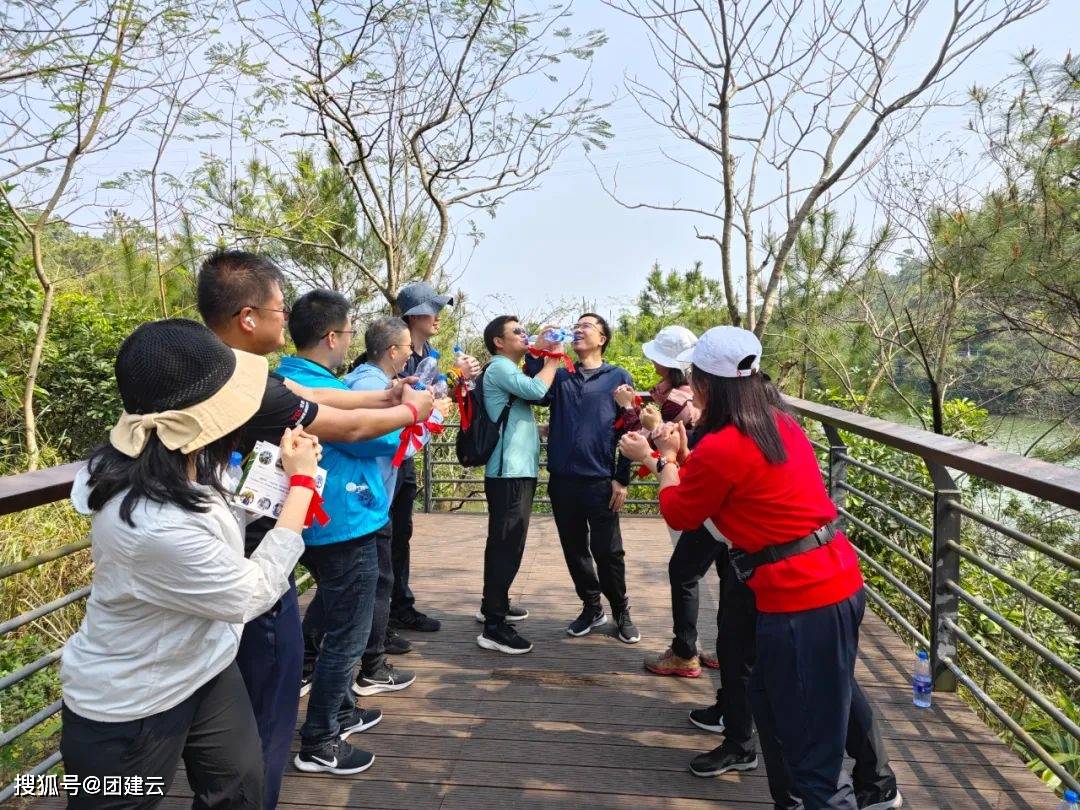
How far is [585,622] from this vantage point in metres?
3.25

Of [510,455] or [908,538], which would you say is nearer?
[510,455]

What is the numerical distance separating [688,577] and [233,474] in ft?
5.82

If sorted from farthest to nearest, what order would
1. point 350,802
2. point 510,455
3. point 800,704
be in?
point 510,455 → point 350,802 → point 800,704

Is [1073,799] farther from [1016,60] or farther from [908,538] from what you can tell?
[1016,60]

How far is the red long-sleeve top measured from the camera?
65.2 inches

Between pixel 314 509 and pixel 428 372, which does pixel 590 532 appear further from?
pixel 314 509

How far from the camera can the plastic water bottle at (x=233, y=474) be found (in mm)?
1404

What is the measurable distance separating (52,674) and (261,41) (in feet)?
16.1

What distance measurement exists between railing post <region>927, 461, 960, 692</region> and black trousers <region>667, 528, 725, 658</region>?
71cm

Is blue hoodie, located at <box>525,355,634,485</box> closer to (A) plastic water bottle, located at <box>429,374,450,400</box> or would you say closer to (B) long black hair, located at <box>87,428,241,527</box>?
(A) plastic water bottle, located at <box>429,374,450,400</box>

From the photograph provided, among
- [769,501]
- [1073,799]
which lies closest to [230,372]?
[769,501]

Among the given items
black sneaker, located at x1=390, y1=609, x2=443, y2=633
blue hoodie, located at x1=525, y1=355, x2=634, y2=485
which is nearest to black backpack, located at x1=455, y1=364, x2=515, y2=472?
blue hoodie, located at x1=525, y1=355, x2=634, y2=485

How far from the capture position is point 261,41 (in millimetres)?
5977

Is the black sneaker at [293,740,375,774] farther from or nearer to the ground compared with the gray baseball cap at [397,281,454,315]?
nearer to the ground
